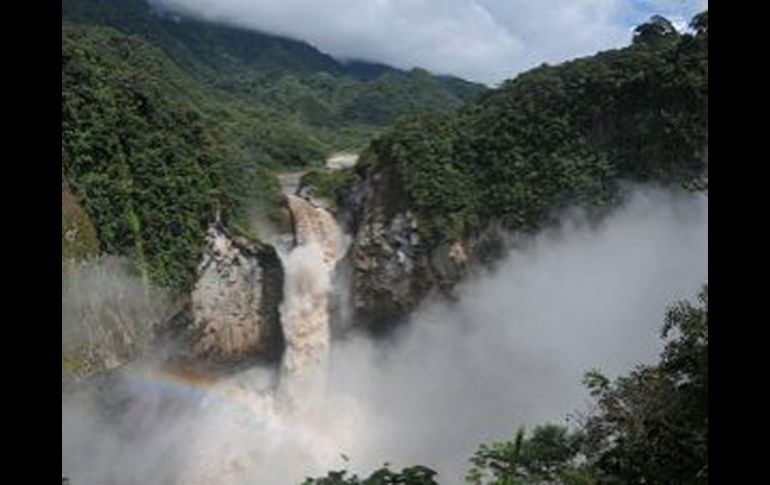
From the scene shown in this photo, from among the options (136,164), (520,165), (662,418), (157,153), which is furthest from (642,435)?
(520,165)

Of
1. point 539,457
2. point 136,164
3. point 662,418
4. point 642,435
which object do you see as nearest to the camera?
point 662,418

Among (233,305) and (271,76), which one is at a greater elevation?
(271,76)

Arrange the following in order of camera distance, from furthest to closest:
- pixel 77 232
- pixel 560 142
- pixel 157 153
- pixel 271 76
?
pixel 271 76, pixel 560 142, pixel 157 153, pixel 77 232

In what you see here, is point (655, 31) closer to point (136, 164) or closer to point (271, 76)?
point (136, 164)

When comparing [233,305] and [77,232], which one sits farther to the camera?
[233,305]

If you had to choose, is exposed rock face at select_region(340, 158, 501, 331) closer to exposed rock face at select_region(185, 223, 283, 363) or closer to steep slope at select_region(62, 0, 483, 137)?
exposed rock face at select_region(185, 223, 283, 363)

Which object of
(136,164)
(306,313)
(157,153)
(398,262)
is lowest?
(306,313)
